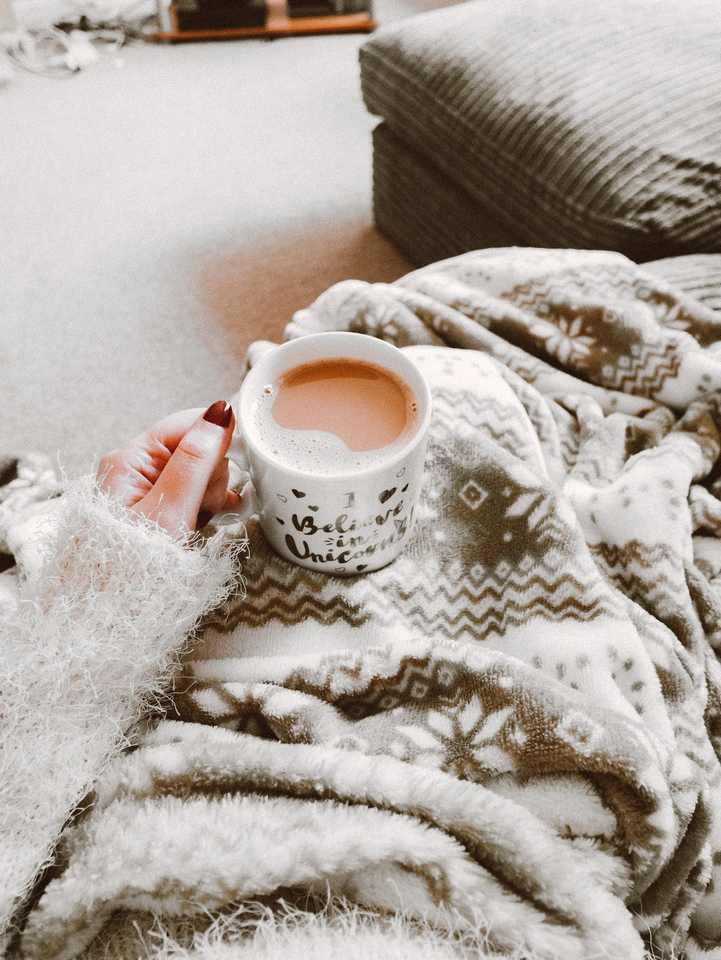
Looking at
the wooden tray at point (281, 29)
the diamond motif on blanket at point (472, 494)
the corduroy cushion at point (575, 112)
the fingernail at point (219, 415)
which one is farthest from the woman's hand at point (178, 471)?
the wooden tray at point (281, 29)

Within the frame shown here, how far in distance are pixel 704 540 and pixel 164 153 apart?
188 cm

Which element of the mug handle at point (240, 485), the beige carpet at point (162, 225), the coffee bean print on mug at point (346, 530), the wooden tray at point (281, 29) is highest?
the wooden tray at point (281, 29)

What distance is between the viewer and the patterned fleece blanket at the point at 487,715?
1.47ft

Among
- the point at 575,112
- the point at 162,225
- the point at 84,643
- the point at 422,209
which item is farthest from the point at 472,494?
the point at 162,225

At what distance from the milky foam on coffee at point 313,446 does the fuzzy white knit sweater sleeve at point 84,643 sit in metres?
0.08

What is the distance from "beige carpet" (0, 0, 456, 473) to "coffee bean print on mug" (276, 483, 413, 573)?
0.85 meters

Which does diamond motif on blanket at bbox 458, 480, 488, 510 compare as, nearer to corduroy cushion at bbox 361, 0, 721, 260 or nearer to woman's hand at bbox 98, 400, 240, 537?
woman's hand at bbox 98, 400, 240, 537

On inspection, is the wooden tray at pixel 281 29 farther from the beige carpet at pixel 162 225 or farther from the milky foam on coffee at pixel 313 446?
the milky foam on coffee at pixel 313 446

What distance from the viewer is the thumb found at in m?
0.55

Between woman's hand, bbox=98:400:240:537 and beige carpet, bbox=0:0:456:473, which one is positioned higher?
woman's hand, bbox=98:400:240:537

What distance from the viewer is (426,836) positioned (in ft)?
1.51

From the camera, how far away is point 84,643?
49 centimetres

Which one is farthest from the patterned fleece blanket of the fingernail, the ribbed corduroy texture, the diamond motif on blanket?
the ribbed corduroy texture

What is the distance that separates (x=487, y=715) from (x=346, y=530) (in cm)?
16
